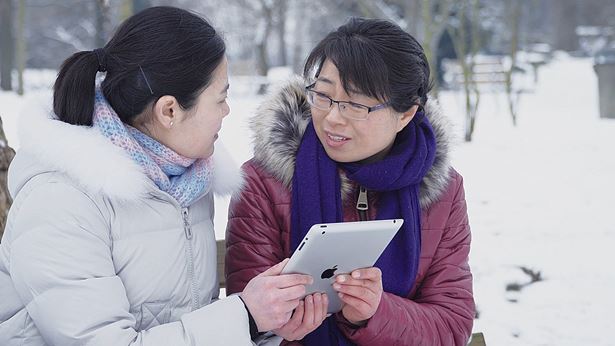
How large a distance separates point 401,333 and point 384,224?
55 centimetres

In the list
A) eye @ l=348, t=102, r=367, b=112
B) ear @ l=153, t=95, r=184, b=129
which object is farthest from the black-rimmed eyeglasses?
ear @ l=153, t=95, r=184, b=129

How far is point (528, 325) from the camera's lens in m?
4.32

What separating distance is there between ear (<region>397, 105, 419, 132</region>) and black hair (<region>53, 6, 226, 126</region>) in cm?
69

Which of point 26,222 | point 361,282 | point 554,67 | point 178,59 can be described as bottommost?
point 554,67

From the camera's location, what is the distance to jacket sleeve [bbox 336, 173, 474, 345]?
91.5 inches

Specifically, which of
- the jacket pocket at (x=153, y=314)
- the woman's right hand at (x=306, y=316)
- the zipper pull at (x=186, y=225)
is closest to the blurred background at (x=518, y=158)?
the zipper pull at (x=186, y=225)

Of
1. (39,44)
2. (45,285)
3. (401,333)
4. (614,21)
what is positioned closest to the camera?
(45,285)

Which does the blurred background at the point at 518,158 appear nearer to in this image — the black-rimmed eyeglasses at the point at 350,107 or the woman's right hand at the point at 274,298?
the black-rimmed eyeglasses at the point at 350,107

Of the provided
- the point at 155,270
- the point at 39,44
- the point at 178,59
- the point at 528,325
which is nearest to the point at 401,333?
the point at 155,270

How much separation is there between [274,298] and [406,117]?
0.86 meters

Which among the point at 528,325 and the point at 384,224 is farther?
the point at 528,325

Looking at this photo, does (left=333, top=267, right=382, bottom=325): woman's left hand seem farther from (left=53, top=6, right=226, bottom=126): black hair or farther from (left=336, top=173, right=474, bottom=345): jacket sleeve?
(left=53, top=6, right=226, bottom=126): black hair

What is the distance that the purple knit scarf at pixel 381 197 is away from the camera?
246cm

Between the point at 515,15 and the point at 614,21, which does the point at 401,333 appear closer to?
the point at 515,15
